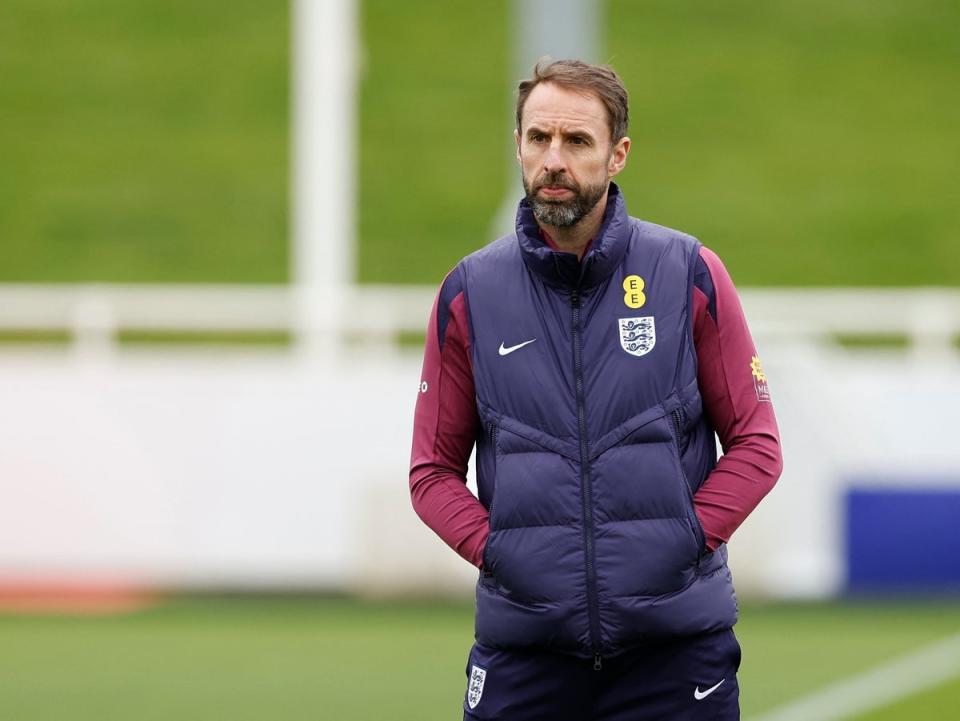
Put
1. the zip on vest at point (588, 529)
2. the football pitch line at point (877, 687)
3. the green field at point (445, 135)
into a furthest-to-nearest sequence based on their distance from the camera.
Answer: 1. the green field at point (445, 135)
2. the football pitch line at point (877, 687)
3. the zip on vest at point (588, 529)

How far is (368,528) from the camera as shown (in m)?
12.0

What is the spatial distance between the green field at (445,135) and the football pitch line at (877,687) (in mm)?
17158

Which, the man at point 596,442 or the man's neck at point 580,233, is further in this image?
the man's neck at point 580,233

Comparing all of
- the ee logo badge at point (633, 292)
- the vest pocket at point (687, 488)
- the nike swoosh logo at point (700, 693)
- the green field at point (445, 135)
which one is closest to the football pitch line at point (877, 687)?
the nike swoosh logo at point (700, 693)

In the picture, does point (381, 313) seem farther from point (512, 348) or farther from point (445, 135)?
point (445, 135)

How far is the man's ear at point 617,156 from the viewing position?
4.17 metres

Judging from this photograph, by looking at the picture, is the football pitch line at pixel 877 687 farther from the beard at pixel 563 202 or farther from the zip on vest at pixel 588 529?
the beard at pixel 563 202

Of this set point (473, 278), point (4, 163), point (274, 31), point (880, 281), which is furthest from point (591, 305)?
point (274, 31)

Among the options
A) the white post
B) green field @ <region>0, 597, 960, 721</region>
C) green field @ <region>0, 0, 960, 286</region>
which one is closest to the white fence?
green field @ <region>0, 597, 960, 721</region>

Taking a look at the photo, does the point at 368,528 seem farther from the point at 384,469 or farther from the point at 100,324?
the point at 100,324

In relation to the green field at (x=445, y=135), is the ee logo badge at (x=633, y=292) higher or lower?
lower

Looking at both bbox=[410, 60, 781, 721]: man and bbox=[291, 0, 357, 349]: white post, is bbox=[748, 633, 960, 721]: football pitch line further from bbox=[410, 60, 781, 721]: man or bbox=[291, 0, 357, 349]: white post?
bbox=[291, 0, 357, 349]: white post

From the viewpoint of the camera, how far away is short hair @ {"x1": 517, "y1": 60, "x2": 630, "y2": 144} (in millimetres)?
4109

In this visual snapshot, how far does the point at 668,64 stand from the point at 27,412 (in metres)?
21.5
